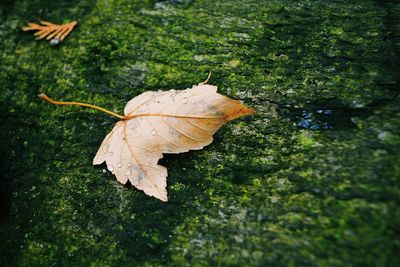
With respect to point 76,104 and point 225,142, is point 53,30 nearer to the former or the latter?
point 76,104

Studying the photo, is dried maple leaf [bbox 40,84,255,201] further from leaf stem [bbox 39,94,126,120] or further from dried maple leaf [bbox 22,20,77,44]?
dried maple leaf [bbox 22,20,77,44]

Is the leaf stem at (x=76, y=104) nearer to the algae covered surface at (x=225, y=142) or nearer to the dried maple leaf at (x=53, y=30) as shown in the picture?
the algae covered surface at (x=225, y=142)

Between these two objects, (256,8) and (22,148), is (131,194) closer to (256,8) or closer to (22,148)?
(22,148)

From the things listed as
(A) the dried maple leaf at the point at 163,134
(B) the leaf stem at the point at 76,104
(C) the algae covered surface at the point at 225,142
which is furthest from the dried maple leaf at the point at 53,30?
(A) the dried maple leaf at the point at 163,134

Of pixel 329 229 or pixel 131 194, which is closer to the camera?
pixel 329 229

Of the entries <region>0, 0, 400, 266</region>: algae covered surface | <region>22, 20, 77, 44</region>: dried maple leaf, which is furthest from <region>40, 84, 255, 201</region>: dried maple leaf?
<region>22, 20, 77, 44</region>: dried maple leaf

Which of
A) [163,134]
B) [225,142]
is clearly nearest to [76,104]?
[163,134]

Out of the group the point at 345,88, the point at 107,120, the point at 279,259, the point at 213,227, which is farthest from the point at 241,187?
the point at 107,120
